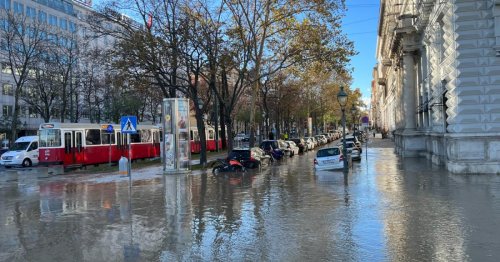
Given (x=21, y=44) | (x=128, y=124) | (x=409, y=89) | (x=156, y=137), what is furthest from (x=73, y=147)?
(x=409, y=89)

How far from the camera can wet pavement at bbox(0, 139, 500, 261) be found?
7.95 m

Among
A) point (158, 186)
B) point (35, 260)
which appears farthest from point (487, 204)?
point (158, 186)

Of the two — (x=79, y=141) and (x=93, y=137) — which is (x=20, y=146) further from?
(x=79, y=141)

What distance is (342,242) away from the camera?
27.6 feet

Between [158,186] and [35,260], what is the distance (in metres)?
11.7

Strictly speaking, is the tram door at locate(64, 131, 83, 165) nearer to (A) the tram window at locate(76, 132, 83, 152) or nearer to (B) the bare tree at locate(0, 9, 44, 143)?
(A) the tram window at locate(76, 132, 83, 152)

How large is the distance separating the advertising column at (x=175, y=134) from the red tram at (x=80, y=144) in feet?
31.2

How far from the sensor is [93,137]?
33875mm

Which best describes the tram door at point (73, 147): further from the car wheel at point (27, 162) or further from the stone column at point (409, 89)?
the stone column at point (409, 89)

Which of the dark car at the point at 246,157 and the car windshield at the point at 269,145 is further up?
the car windshield at the point at 269,145

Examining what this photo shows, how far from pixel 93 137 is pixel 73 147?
6.69ft

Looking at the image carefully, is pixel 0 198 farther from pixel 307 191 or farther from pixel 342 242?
pixel 342 242

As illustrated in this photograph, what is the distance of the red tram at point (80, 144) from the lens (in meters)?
30.9

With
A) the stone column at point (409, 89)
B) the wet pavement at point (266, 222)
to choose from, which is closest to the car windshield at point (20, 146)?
the wet pavement at point (266, 222)
